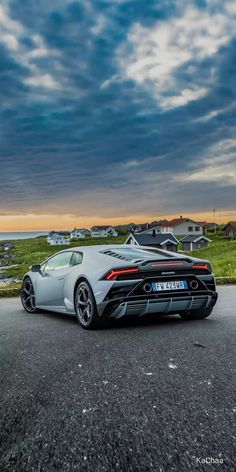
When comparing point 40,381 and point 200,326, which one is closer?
point 40,381

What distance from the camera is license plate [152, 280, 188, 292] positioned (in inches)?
227

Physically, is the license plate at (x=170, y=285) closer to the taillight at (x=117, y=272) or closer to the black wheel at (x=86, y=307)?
the taillight at (x=117, y=272)

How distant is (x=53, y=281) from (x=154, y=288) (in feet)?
7.51

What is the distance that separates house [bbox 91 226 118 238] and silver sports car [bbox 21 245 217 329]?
483ft

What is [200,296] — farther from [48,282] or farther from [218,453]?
[218,453]

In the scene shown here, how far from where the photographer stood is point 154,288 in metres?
5.76

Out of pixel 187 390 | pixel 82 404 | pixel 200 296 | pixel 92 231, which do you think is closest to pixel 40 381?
pixel 82 404

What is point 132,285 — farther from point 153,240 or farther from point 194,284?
point 153,240

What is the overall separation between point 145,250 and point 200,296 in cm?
126

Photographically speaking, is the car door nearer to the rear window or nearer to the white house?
the rear window

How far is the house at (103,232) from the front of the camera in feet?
510

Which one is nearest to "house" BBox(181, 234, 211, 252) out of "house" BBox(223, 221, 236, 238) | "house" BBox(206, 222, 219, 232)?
"house" BBox(223, 221, 236, 238)

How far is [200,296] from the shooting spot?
6.10 m

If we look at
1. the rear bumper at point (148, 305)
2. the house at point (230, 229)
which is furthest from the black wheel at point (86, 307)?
the house at point (230, 229)
